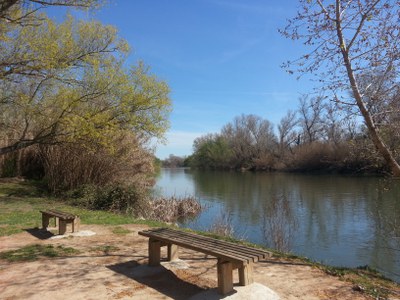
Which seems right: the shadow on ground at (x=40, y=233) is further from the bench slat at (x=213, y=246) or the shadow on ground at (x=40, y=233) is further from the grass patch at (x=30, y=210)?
the bench slat at (x=213, y=246)

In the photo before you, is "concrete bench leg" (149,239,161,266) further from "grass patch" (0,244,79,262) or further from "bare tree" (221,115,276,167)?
"bare tree" (221,115,276,167)

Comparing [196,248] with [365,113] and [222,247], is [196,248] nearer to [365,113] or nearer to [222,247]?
[222,247]

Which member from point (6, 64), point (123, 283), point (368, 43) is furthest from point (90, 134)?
point (368, 43)

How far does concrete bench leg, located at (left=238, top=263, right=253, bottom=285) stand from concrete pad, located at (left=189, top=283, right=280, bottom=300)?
6 centimetres

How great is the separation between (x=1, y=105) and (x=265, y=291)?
43.6ft

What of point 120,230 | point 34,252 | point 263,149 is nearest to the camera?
point 34,252

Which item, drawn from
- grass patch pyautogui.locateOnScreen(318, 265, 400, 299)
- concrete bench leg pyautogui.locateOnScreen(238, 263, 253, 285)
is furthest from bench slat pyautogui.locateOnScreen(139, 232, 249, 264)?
grass patch pyautogui.locateOnScreen(318, 265, 400, 299)

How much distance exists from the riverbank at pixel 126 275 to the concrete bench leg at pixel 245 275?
1.32ft

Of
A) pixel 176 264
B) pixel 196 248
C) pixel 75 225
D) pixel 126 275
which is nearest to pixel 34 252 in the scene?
pixel 75 225

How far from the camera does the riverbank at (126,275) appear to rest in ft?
17.0

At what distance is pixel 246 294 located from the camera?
15.9ft

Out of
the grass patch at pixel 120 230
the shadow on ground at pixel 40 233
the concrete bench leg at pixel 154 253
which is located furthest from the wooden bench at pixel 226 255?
the shadow on ground at pixel 40 233

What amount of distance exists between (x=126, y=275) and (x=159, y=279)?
0.53 meters

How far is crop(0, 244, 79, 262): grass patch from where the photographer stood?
22.5 feet
